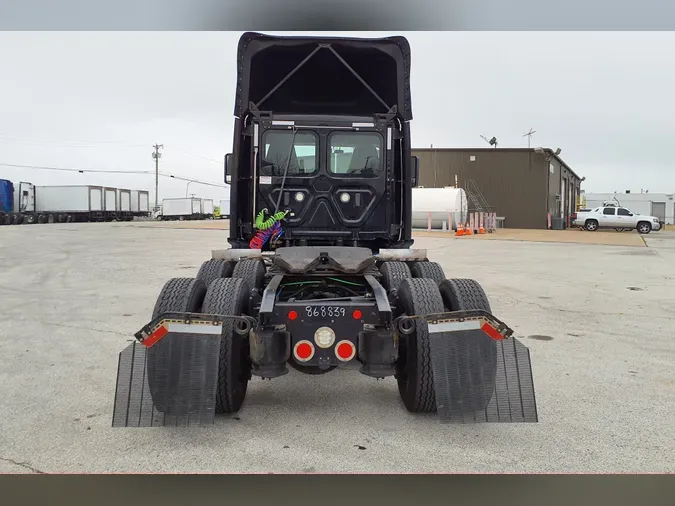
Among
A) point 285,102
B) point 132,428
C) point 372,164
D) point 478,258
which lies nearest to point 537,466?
point 132,428

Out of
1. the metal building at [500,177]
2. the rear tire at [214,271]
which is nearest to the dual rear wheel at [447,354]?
the rear tire at [214,271]

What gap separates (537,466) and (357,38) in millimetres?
5174

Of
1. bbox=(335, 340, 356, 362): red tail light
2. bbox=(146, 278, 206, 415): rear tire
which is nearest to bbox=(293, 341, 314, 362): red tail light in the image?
bbox=(335, 340, 356, 362): red tail light

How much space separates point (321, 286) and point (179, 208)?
6779 cm

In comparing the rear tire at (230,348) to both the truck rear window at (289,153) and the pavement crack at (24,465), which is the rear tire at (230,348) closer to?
the pavement crack at (24,465)

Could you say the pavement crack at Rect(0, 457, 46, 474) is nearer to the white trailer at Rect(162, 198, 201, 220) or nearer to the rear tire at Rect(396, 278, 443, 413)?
the rear tire at Rect(396, 278, 443, 413)

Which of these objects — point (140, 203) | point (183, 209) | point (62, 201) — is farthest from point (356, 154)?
point (183, 209)

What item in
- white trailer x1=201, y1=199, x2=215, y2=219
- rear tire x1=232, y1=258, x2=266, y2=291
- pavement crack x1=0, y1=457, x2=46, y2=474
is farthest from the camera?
white trailer x1=201, y1=199, x2=215, y2=219

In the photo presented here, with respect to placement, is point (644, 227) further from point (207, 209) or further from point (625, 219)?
point (207, 209)

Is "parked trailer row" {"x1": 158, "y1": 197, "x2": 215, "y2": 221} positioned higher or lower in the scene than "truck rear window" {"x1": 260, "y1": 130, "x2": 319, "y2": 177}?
higher

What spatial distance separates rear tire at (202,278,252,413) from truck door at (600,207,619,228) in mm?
41192

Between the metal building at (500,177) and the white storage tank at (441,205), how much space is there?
7.33 metres

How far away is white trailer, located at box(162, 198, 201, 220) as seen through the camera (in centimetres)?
6938

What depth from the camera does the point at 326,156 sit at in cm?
704
